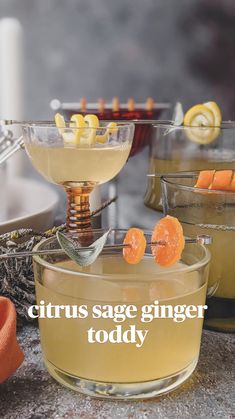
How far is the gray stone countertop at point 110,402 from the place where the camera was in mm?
415

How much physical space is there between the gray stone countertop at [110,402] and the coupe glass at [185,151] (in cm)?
29

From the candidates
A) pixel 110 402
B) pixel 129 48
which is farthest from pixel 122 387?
pixel 129 48

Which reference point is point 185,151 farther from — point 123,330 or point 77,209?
point 123,330

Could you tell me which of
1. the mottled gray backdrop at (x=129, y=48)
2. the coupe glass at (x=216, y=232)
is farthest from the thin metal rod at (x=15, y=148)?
the mottled gray backdrop at (x=129, y=48)

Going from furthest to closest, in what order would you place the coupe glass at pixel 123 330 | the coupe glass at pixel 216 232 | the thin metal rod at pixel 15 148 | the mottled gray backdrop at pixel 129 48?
the mottled gray backdrop at pixel 129 48, the thin metal rod at pixel 15 148, the coupe glass at pixel 216 232, the coupe glass at pixel 123 330

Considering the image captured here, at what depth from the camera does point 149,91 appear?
161 centimetres

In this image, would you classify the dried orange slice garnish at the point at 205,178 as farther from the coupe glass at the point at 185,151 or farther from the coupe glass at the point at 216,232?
the coupe glass at the point at 185,151

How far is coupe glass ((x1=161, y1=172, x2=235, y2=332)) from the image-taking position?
519mm

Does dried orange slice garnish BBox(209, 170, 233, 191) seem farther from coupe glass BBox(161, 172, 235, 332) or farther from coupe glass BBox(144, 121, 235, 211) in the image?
coupe glass BBox(144, 121, 235, 211)

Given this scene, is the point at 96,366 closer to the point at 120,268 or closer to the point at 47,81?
the point at 120,268

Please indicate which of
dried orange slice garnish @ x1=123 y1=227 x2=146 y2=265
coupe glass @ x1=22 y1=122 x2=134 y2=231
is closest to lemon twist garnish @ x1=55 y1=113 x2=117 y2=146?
coupe glass @ x1=22 y1=122 x2=134 y2=231

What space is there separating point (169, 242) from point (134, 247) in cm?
3

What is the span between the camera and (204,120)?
71 centimetres

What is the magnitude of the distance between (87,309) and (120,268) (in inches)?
2.5
